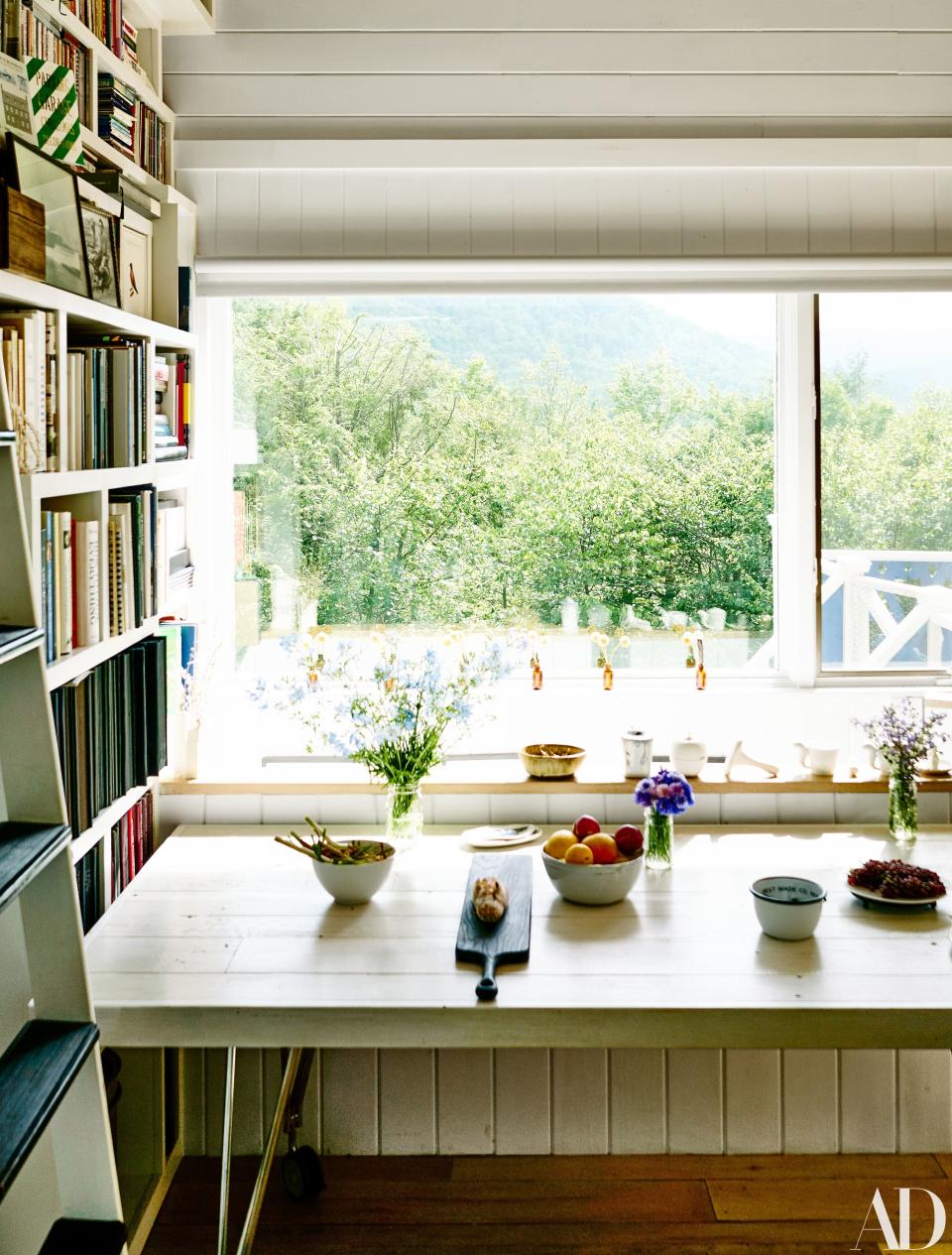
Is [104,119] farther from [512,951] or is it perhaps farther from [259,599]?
[512,951]

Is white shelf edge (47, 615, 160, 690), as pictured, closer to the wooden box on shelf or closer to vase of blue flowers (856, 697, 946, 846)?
the wooden box on shelf

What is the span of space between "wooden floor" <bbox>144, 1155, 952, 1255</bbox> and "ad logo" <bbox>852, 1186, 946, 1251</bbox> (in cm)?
1

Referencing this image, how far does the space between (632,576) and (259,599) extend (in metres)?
1.01

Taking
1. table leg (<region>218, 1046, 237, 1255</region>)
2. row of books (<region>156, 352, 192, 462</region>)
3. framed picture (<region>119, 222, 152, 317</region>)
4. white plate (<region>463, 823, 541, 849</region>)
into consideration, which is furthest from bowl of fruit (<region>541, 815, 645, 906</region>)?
framed picture (<region>119, 222, 152, 317</region>)

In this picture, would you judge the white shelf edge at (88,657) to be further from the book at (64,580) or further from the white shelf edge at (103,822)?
the white shelf edge at (103,822)

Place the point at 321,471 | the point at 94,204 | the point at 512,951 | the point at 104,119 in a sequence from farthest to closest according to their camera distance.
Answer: the point at 321,471 < the point at 104,119 < the point at 94,204 < the point at 512,951

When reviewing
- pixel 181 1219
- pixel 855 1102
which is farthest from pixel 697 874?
pixel 181 1219

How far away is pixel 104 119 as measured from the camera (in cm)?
236

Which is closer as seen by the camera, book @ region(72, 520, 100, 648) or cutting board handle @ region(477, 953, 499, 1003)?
cutting board handle @ region(477, 953, 499, 1003)

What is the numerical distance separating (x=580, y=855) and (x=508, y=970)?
0.31 m

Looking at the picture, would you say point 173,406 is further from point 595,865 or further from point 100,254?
point 595,865

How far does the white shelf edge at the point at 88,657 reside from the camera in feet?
6.11

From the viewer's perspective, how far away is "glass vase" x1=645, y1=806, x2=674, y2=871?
7.63ft

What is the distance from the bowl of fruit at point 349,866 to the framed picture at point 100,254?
3.56 ft
